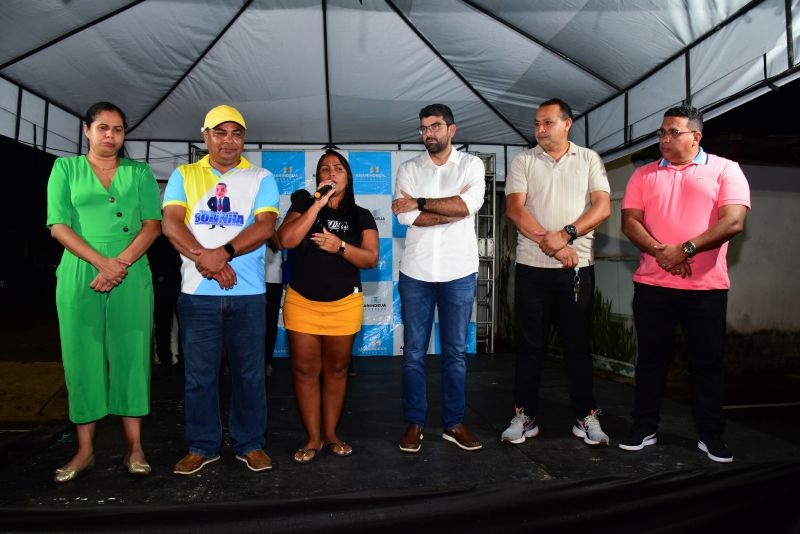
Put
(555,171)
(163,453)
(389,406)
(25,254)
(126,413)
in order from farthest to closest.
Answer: (25,254), (389,406), (555,171), (163,453), (126,413)

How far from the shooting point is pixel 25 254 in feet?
28.7

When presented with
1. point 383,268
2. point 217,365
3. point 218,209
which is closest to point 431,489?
point 217,365

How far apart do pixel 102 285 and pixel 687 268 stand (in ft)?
8.52

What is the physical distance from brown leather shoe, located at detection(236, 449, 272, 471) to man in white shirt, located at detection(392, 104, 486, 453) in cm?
64

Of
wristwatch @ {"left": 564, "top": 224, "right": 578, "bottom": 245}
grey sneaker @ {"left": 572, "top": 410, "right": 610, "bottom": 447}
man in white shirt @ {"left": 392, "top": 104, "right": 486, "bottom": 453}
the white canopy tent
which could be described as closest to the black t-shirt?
man in white shirt @ {"left": 392, "top": 104, "right": 486, "bottom": 453}

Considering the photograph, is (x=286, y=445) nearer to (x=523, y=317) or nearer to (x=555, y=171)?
(x=523, y=317)

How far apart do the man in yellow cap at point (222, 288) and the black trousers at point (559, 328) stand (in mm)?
1310

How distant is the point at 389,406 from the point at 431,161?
1.70 metres

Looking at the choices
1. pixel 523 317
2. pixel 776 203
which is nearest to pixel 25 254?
pixel 523 317

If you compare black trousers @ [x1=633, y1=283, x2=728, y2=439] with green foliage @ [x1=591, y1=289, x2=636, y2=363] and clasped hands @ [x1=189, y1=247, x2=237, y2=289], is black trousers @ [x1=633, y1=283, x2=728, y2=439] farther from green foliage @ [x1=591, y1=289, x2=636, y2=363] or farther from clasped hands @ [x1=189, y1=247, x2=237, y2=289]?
green foliage @ [x1=591, y1=289, x2=636, y2=363]

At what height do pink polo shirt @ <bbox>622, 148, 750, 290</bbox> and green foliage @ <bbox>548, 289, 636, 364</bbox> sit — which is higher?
pink polo shirt @ <bbox>622, 148, 750, 290</bbox>

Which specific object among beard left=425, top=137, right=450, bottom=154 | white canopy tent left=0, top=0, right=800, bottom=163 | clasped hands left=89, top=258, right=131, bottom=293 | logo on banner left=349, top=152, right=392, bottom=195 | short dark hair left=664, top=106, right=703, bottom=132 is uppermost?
→ white canopy tent left=0, top=0, right=800, bottom=163

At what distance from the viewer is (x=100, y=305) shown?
2.21 m

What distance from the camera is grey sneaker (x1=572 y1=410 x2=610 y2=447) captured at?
2.57 metres
